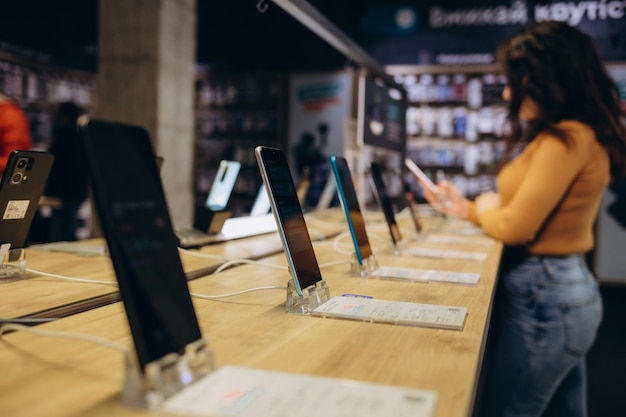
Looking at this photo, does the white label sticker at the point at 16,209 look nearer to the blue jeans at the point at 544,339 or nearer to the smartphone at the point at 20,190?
the smartphone at the point at 20,190

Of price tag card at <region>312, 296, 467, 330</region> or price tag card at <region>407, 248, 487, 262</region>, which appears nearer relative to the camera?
price tag card at <region>312, 296, 467, 330</region>

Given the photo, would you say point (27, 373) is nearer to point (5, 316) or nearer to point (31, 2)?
point (5, 316)

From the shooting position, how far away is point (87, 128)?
2.24 feet

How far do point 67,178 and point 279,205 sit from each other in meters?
4.90

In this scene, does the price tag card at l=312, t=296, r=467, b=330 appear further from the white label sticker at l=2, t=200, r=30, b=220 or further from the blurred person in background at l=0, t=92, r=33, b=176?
the blurred person in background at l=0, t=92, r=33, b=176

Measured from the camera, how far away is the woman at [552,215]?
1880mm

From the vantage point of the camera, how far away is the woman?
188cm

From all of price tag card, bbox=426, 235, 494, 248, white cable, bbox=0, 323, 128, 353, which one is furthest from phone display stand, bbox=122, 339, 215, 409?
price tag card, bbox=426, 235, 494, 248

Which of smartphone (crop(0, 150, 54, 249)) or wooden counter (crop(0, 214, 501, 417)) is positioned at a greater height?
smartphone (crop(0, 150, 54, 249))

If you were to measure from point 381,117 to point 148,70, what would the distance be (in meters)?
2.24

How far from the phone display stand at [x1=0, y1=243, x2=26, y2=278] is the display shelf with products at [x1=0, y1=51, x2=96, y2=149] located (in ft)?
18.6

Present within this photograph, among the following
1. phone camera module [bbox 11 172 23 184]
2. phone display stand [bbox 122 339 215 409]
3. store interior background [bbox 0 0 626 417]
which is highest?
store interior background [bbox 0 0 626 417]

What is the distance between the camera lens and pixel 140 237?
73cm

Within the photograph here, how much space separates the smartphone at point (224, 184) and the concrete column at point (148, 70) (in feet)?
8.51
